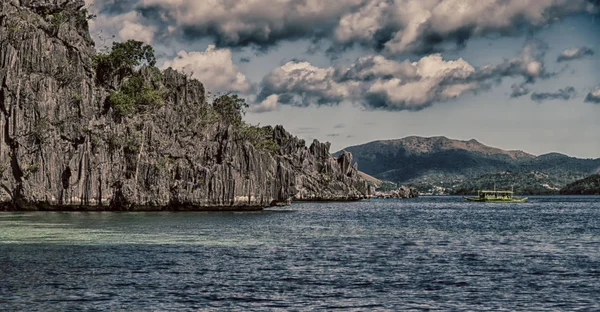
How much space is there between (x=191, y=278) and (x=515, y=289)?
1740 cm

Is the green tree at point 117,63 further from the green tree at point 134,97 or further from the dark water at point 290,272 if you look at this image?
the dark water at point 290,272

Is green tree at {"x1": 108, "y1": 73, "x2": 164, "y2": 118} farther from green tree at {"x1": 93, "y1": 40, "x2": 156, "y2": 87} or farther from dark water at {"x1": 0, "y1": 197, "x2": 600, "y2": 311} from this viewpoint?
dark water at {"x1": 0, "y1": 197, "x2": 600, "y2": 311}

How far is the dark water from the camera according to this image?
30.6 m

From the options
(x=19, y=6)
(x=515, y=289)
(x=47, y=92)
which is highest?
(x=19, y=6)

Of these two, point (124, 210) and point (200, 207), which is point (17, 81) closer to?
point (124, 210)

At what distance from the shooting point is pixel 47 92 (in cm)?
12619

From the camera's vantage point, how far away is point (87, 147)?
12431cm

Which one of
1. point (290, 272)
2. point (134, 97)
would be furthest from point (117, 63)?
point (290, 272)

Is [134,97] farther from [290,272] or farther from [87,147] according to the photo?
[290,272]

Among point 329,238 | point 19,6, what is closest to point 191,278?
point 329,238

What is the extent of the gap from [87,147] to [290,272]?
92.7 m

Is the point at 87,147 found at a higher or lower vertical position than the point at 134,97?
lower

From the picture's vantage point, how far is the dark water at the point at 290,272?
101 feet

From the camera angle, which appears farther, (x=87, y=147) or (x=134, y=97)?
(x=134, y=97)
